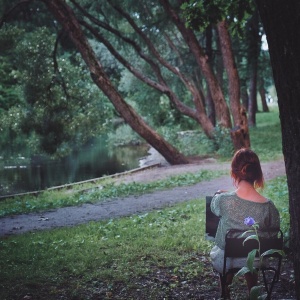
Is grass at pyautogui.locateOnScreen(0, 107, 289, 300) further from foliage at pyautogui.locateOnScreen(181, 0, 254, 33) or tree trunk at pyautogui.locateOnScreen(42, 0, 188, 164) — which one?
tree trunk at pyautogui.locateOnScreen(42, 0, 188, 164)

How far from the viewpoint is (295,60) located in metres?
2.91

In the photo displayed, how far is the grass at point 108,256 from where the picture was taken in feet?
15.9

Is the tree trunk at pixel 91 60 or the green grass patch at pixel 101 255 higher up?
the tree trunk at pixel 91 60

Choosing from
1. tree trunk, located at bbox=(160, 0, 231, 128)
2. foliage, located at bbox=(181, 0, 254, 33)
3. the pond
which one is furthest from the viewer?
the pond

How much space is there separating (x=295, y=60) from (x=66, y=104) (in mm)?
17427

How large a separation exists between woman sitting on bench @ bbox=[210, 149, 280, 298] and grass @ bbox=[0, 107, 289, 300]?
127 centimetres

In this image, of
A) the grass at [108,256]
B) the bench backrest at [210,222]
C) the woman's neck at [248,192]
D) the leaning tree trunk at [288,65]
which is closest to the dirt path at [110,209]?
Answer: the grass at [108,256]

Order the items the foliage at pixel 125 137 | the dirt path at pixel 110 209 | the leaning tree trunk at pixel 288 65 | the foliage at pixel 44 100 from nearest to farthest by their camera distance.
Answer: the leaning tree trunk at pixel 288 65 → the dirt path at pixel 110 209 → the foliage at pixel 44 100 → the foliage at pixel 125 137

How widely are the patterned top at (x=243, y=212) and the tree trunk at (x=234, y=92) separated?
1343cm

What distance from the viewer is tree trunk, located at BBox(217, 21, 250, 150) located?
648 inches

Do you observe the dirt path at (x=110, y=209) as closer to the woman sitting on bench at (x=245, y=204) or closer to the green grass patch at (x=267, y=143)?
the green grass patch at (x=267, y=143)

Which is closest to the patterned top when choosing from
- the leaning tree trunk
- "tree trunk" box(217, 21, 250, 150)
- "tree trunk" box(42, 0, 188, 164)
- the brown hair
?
the brown hair

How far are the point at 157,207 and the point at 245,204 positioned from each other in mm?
5964

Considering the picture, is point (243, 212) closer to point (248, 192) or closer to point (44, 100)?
point (248, 192)
